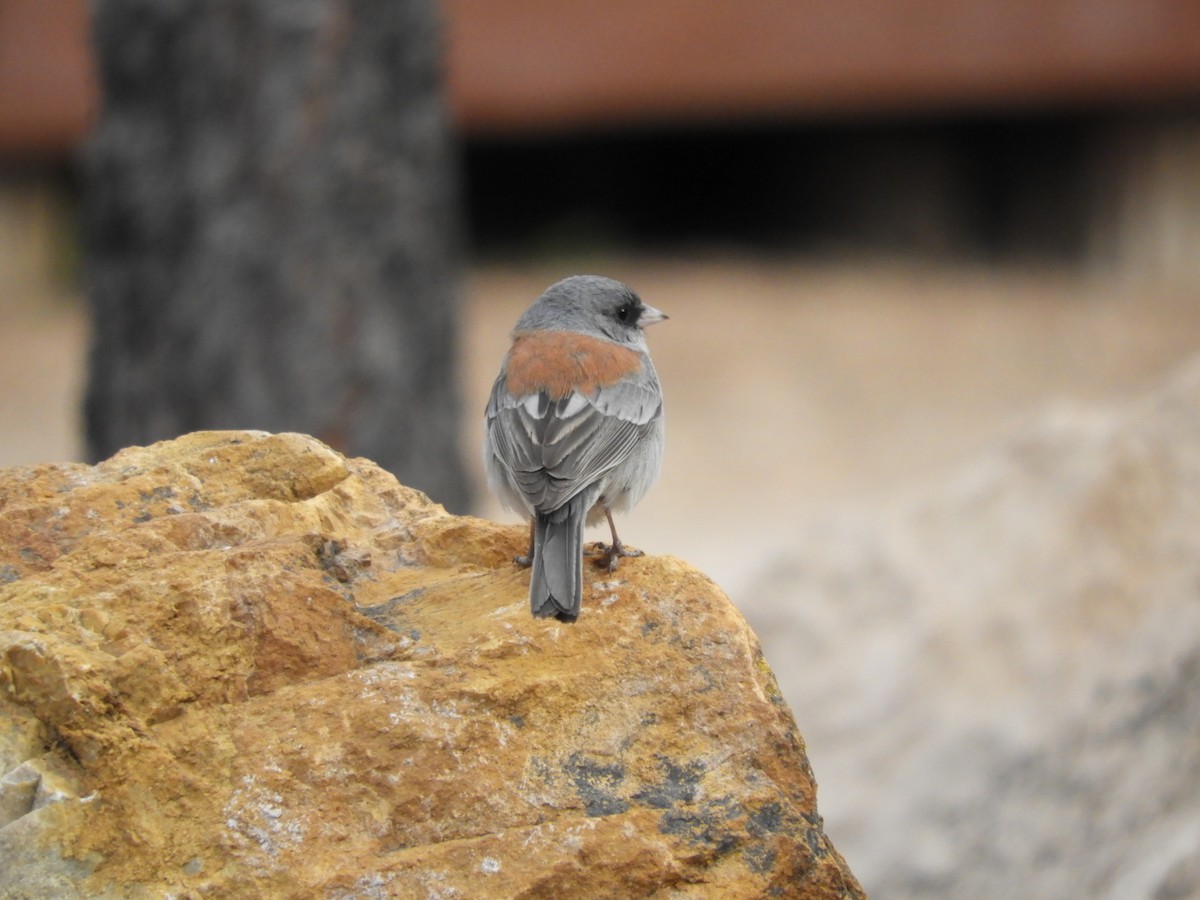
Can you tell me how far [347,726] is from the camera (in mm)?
2648

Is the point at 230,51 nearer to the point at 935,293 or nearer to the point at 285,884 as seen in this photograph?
the point at 285,884

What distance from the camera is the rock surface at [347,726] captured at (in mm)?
2484

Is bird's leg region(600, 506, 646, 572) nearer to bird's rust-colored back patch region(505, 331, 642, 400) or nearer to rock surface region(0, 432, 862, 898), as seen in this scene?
rock surface region(0, 432, 862, 898)

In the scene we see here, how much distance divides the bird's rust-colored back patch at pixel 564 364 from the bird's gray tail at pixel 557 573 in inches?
29.4

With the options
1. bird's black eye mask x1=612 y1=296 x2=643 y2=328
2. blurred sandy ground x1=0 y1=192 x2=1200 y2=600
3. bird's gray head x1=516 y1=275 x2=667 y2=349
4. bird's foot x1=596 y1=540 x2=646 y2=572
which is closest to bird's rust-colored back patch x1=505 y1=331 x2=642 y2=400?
bird's gray head x1=516 y1=275 x2=667 y2=349

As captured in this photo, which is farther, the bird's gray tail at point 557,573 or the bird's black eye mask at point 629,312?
the bird's black eye mask at point 629,312

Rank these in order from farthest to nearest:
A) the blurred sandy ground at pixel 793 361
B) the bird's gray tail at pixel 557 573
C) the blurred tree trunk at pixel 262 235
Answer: the blurred sandy ground at pixel 793 361 < the blurred tree trunk at pixel 262 235 < the bird's gray tail at pixel 557 573

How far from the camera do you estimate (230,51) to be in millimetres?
7297

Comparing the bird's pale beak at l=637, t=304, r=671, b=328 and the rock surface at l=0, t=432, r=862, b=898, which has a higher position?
the bird's pale beak at l=637, t=304, r=671, b=328

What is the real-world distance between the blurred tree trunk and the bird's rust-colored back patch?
305 centimetres

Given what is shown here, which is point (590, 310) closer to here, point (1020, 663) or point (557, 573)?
point (557, 573)

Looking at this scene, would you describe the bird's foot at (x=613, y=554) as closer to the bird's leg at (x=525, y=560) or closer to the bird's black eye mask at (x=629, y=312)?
the bird's leg at (x=525, y=560)

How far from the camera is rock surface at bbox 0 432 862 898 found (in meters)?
2.48

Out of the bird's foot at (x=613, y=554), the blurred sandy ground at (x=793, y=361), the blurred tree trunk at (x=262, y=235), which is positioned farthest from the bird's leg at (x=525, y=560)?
the blurred sandy ground at (x=793, y=361)
